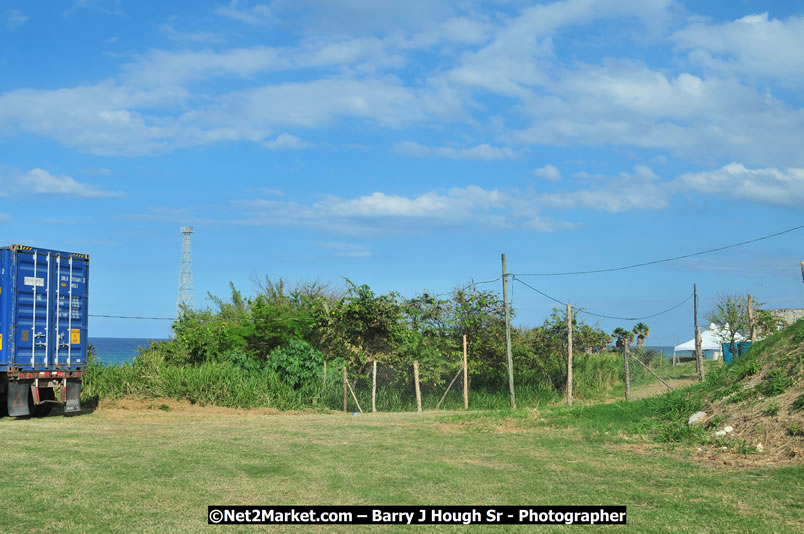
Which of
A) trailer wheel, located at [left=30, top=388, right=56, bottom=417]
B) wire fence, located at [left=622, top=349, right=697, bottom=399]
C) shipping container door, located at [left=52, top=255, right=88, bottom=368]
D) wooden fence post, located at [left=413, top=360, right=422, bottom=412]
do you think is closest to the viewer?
shipping container door, located at [left=52, top=255, right=88, bottom=368]

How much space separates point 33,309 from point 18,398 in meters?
2.32

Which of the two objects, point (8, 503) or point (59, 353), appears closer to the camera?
point (8, 503)

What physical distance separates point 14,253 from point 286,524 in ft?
44.2

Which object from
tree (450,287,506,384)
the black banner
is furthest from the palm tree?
the black banner

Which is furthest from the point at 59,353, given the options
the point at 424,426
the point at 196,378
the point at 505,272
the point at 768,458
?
the point at 768,458

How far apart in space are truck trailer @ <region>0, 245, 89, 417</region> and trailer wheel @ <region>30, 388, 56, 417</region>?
0.03m

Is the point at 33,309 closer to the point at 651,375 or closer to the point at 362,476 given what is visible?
the point at 362,476

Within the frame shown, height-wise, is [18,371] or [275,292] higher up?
[275,292]

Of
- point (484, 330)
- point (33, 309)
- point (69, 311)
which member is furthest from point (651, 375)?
point (33, 309)

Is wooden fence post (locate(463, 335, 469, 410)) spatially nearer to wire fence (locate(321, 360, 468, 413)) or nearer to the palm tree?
wire fence (locate(321, 360, 468, 413))

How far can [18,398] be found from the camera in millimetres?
18406

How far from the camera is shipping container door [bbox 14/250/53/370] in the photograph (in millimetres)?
Answer: 18125

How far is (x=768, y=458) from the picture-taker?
1163cm

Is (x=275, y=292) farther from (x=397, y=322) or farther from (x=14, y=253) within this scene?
(x=14, y=253)
